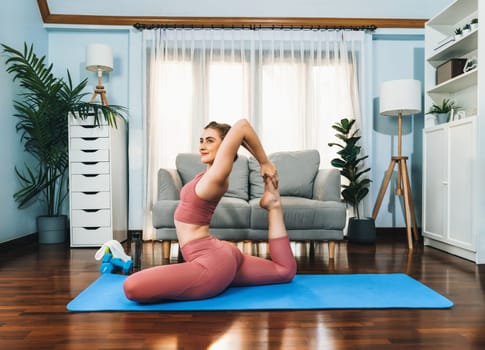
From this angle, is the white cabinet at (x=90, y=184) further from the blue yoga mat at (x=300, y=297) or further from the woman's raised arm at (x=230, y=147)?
the woman's raised arm at (x=230, y=147)

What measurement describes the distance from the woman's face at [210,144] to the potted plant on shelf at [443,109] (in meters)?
2.49

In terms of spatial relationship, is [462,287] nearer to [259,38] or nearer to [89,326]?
[89,326]

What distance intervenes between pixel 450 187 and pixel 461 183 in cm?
15

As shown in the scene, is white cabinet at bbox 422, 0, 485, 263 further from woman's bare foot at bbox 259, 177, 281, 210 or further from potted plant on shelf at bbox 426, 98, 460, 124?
woman's bare foot at bbox 259, 177, 281, 210

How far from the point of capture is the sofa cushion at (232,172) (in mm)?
3813

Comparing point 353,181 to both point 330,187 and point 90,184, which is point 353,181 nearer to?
point 330,187

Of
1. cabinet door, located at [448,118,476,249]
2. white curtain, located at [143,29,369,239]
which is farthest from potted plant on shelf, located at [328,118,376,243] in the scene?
cabinet door, located at [448,118,476,249]

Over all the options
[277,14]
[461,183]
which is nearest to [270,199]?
[461,183]

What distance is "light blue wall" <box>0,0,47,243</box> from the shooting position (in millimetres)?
3701

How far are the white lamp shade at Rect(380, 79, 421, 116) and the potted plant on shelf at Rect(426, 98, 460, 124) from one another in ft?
0.52

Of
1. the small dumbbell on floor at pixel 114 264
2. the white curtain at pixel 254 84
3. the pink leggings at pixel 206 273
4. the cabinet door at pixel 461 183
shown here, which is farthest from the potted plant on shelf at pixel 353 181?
the small dumbbell on floor at pixel 114 264

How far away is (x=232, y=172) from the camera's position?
12.8ft

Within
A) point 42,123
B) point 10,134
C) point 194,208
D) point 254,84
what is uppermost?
point 254,84

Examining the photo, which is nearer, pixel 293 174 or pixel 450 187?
pixel 450 187
